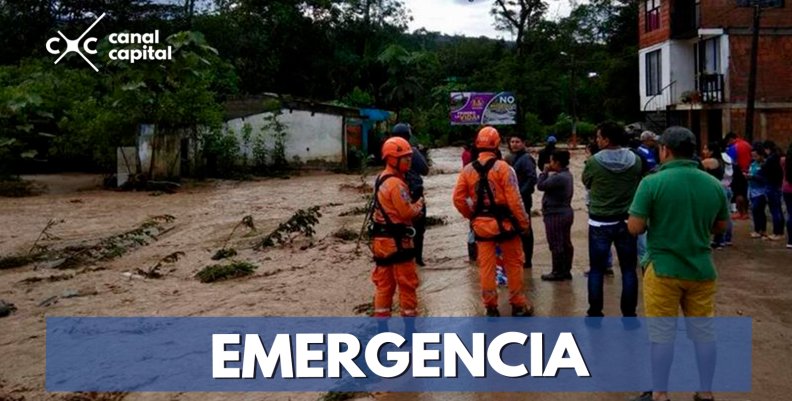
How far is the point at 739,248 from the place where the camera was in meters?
9.98

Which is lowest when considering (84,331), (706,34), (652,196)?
(84,331)

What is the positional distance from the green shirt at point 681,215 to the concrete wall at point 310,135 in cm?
2625

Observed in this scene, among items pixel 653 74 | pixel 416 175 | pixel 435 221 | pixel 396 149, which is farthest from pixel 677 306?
pixel 653 74

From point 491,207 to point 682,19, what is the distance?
23.8 meters

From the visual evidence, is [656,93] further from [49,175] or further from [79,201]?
[49,175]

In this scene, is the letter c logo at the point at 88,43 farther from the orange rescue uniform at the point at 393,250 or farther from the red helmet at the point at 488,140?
the orange rescue uniform at the point at 393,250

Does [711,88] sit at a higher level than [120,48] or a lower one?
lower

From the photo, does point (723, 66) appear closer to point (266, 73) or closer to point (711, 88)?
point (711, 88)

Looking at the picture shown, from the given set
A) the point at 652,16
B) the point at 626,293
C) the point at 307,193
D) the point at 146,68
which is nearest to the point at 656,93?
the point at 652,16

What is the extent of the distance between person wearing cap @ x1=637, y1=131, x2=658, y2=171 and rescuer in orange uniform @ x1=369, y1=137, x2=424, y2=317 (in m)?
2.72

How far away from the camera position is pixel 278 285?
9.52m

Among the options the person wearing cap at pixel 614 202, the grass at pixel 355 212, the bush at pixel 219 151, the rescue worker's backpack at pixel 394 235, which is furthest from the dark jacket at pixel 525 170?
the bush at pixel 219 151

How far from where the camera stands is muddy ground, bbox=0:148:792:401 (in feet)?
19.6

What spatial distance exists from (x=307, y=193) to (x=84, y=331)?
14.5 meters
